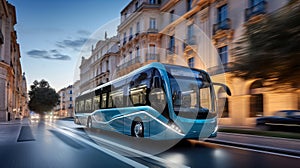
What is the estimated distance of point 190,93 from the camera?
9.48 m

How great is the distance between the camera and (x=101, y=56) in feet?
172

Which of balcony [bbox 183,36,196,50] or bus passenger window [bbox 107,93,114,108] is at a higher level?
balcony [bbox 183,36,196,50]

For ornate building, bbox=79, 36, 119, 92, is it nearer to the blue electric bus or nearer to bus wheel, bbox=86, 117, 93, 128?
bus wheel, bbox=86, 117, 93, 128

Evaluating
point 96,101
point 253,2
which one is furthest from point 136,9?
point 96,101

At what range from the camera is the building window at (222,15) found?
2359 cm

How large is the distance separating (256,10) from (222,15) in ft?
15.3

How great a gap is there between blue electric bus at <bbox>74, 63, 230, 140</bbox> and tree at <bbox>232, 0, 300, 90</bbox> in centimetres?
333

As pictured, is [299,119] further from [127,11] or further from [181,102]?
[127,11]

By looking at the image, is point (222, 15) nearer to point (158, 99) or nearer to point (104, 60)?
point (158, 99)

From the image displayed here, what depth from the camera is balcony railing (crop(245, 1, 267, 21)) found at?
19.2 m

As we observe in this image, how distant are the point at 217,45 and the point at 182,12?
747cm

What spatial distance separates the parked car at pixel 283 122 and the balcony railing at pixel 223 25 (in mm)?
9638

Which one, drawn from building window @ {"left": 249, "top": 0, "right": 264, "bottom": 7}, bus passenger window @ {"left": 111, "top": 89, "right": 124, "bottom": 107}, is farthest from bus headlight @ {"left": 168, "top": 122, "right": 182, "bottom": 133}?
building window @ {"left": 249, "top": 0, "right": 264, "bottom": 7}

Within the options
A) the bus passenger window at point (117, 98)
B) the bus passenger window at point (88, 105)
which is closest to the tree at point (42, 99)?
the bus passenger window at point (88, 105)
